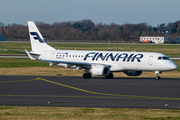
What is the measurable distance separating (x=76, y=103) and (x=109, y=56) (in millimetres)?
20867

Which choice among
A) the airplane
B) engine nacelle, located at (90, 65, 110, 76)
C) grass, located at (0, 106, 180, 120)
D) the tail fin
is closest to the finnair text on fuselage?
the airplane

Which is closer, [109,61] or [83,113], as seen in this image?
[83,113]

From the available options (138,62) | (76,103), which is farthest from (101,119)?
(138,62)

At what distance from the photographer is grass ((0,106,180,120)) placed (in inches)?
738

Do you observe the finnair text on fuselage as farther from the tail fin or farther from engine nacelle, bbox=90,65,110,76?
the tail fin

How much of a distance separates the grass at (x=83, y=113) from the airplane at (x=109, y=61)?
824 inches

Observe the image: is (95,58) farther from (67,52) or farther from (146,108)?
(146,108)

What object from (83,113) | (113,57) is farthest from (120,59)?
(83,113)

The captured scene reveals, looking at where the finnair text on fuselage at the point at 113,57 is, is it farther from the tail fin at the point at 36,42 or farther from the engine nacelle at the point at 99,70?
the tail fin at the point at 36,42

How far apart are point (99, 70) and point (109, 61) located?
8.42ft

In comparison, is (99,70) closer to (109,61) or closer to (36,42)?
(109,61)

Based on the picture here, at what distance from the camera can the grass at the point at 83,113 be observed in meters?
18.8

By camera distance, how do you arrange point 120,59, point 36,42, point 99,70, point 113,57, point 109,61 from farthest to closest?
point 36,42
point 109,61
point 113,57
point 120,59
point 99,70

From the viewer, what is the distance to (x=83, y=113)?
65.2 ft
